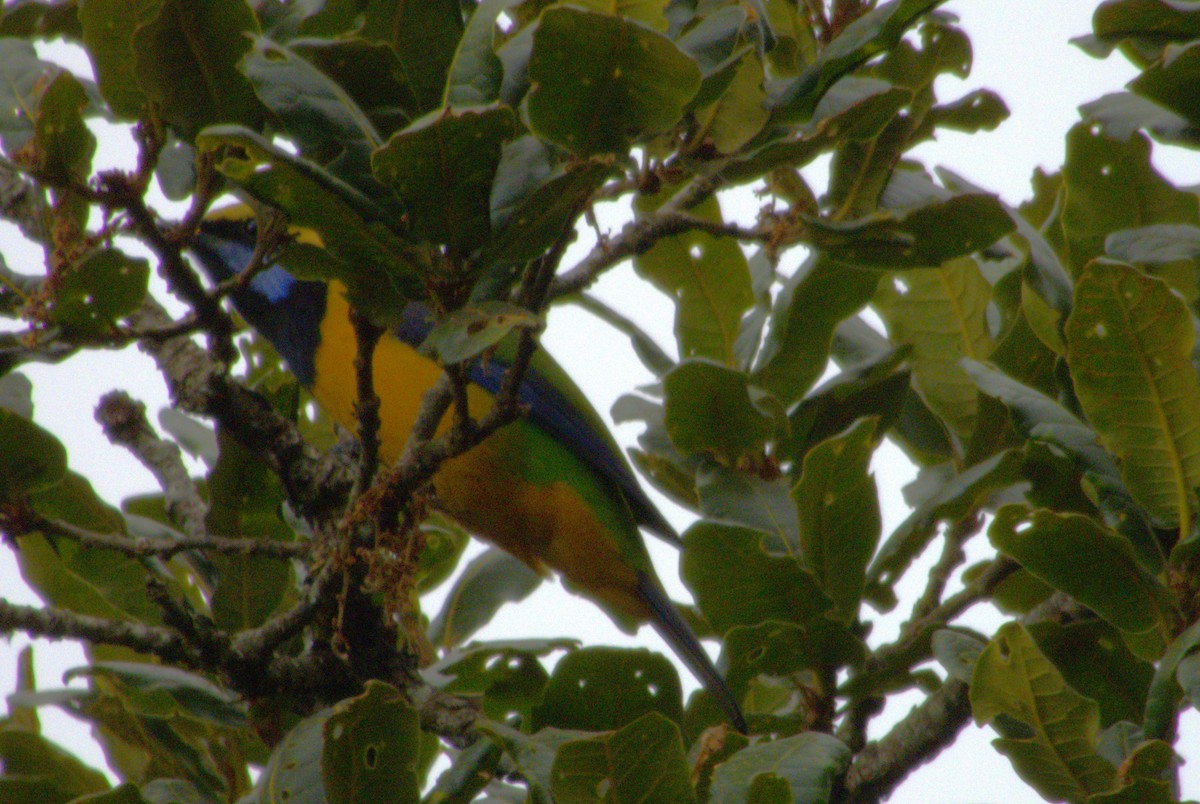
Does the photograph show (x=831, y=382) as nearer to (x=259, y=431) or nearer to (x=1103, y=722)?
(x=1103, y=722)

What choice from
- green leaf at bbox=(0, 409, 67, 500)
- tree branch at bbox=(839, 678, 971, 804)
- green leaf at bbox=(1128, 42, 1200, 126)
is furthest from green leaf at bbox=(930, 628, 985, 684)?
green leaf at bbox=(0, 409, 67, 500)

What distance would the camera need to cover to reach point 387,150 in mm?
1389

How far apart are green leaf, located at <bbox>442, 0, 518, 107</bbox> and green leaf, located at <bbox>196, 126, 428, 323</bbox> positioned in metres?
0.18

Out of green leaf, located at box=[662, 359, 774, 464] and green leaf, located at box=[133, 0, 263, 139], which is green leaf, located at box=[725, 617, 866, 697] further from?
green leaf, located at box=[133, 0, 263, 139]

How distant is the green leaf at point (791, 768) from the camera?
1.53 m

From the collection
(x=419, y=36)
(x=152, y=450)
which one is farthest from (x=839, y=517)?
Result: (x=152, y=450)

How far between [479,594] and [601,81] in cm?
177

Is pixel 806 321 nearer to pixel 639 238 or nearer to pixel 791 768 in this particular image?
pixel 639 238

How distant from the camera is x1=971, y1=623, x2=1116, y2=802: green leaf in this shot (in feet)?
5.16

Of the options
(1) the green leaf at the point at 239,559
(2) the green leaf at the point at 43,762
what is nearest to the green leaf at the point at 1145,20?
(1) the green leaf at the point at 239,559

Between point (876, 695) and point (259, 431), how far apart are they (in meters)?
1.26

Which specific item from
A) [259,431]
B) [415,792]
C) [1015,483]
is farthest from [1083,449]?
[259,431]

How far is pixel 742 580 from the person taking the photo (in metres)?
1.90

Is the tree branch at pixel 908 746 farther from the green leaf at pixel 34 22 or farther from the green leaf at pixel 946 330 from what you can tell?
the green leaf at pixel 34 22
